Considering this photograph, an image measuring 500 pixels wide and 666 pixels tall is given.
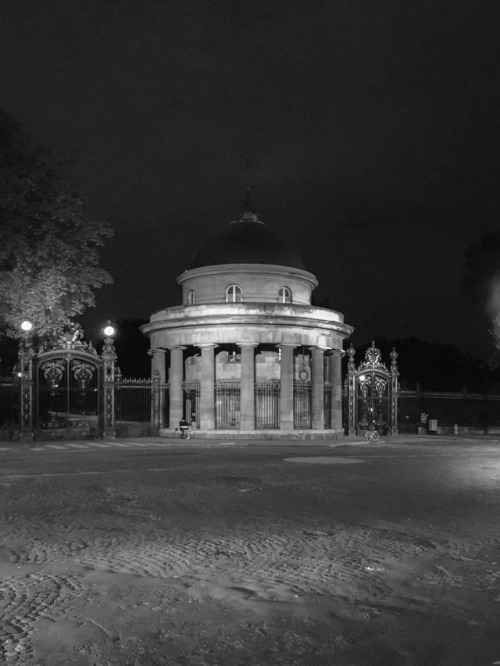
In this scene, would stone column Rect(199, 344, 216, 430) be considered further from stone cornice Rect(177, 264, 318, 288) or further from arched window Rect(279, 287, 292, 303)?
arched window Rect(279, 287, 292, 303)

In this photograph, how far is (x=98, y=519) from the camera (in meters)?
11.2

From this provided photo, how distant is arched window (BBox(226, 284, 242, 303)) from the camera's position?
4291cm

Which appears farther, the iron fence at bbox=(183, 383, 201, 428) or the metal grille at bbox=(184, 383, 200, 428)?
the metal grille at bbox=(184, 383, 200, 428)

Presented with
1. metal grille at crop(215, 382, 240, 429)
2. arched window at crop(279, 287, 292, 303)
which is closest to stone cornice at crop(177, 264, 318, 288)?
arched window at crop(279, 287, 292, 303)

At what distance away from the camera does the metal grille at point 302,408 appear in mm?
41969

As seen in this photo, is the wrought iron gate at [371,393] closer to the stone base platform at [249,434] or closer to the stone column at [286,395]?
the stone base platform at [249,434]

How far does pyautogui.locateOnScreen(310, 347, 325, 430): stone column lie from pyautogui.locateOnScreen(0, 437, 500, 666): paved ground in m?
22.8

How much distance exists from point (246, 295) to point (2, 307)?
17064 millimetres

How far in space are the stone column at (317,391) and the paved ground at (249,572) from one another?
22.8 m

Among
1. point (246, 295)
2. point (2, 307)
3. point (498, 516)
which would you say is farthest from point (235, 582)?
point (246, 295)

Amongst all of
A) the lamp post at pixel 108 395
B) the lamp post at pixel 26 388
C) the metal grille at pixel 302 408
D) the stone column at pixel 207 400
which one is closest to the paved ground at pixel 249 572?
the lamp post at pixel 26 388

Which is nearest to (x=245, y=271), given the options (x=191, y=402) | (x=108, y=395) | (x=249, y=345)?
(x=249, y=345)

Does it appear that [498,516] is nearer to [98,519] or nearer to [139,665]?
[98,519]

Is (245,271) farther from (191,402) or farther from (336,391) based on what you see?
(336,391)
